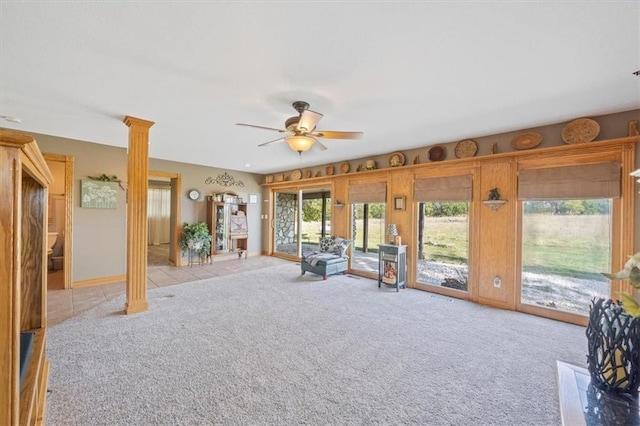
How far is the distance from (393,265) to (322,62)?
12.0 feet

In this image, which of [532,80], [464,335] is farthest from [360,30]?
[464,335]

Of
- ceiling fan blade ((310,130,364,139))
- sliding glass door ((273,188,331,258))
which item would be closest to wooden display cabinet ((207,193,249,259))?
sliding glass door ((273,188,331,258))

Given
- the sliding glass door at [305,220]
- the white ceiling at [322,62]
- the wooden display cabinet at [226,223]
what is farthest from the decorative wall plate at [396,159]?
the wooden display cabinet at [226,223]

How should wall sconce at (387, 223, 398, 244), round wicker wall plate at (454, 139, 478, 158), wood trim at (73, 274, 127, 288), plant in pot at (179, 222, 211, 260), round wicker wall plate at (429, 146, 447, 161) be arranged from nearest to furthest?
round wicker wall plate at (454, 139, 478, 158) → round wicker wall plate at (429, 146, 447, 161) → wood trim at (73, 274, 127, 288) → wall sconce at (387, 223, 398, 244) → plant in pot at (179, 222, 211, 260)

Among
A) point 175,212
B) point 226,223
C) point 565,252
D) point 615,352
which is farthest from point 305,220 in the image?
point 615,352

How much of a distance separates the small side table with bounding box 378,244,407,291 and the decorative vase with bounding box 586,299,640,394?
3.52 m

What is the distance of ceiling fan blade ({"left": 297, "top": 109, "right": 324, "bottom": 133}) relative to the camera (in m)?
2.65

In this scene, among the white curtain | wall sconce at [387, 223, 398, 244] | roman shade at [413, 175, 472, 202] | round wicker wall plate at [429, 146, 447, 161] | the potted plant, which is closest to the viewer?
the potted plant

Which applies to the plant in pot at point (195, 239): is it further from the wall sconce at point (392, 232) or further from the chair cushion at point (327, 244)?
the wall sconce at point (392, 232)

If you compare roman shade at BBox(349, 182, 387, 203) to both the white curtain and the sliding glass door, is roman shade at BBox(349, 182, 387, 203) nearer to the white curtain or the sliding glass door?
the sliding glass door

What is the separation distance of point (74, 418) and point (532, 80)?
434 centimetres

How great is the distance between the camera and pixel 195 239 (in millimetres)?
6277

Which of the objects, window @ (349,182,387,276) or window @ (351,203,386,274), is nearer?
window @ (349,182,387,276)

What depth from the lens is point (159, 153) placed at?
541 cm
